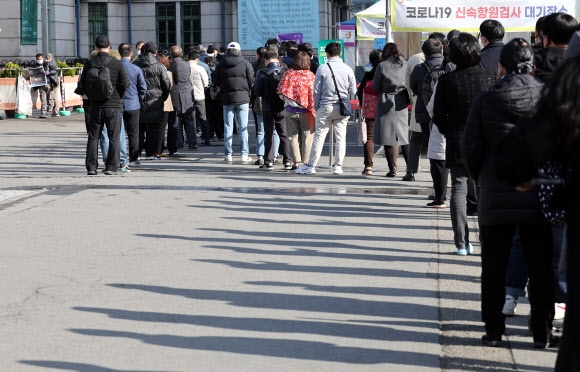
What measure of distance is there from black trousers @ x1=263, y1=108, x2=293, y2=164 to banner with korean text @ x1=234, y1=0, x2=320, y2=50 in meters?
25.0

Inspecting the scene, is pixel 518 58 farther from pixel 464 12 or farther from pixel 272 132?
pixel 272 132

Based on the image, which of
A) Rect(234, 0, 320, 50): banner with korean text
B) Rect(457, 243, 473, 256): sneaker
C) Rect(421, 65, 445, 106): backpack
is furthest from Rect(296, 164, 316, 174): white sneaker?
Rect(234, 0, 320, 50): banner with korean text

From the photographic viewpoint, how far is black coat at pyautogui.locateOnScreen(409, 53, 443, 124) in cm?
1264

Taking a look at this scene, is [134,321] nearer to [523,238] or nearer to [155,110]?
[523,238]

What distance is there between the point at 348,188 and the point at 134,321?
706 cm

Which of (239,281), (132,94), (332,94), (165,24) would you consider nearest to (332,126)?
(332,94)

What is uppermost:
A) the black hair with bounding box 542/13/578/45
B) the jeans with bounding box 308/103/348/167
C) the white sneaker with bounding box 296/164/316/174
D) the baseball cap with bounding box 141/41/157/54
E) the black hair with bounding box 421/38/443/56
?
the baseball cap with bounding box 141/41/157/54

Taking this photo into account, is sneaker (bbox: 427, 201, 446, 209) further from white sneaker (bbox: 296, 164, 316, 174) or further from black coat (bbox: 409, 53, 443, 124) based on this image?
white sneaker (bbox: 296, 164, 316, 174)

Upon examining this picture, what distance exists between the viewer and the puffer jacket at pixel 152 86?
56.6 feet

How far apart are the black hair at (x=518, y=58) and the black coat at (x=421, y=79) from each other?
6.02 meters

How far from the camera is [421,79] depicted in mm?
12711

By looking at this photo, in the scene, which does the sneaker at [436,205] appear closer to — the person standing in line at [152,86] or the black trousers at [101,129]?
the black trousers at [101,129]

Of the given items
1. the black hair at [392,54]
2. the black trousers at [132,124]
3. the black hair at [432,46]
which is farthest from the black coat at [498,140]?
the black trousers at [132,124]

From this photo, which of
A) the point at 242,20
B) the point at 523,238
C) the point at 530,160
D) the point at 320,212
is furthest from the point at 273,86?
the point at 242,20
